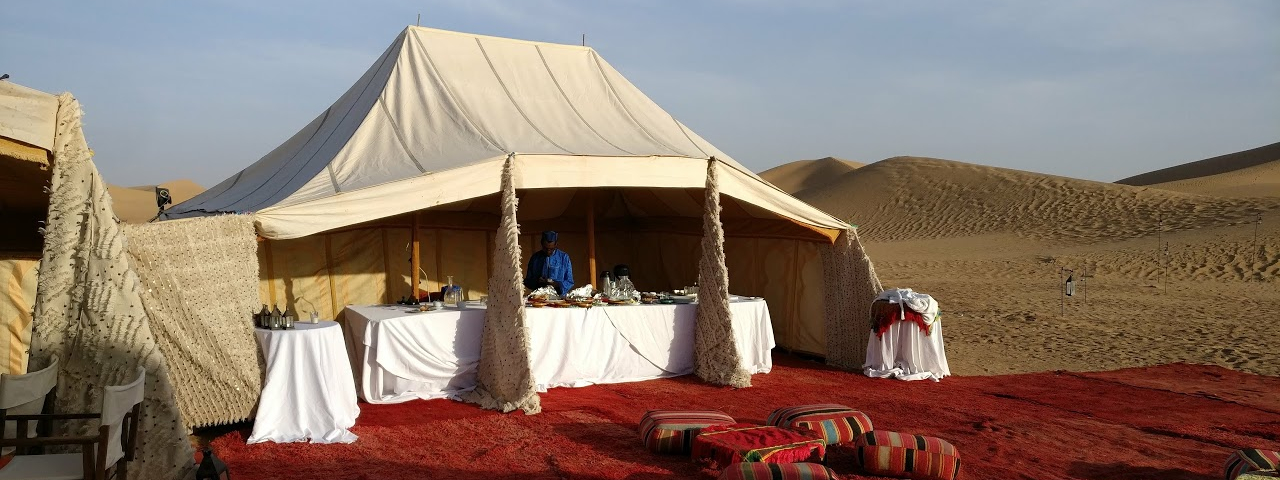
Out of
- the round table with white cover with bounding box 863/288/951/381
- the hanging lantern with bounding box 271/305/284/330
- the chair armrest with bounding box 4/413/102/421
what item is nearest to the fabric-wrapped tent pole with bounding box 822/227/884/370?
the round table with white cover with bounding box 863/288/951/381

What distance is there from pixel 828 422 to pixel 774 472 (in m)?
1.35

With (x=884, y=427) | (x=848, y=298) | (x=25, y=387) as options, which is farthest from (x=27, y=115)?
(x=848, y=298)

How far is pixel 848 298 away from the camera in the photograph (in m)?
8.10

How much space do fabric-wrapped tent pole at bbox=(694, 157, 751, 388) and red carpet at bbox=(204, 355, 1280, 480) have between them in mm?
157

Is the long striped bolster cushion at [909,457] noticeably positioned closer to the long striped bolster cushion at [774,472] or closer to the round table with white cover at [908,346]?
the long striped bolster cushion at [774,472]

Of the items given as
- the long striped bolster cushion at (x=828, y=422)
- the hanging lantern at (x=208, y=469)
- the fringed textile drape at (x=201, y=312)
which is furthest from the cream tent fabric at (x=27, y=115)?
the long striped bolster cushion at (x=828, y=422)

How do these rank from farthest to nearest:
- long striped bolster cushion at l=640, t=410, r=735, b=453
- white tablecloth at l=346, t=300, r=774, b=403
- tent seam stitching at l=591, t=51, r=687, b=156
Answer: tent seam stitching at l=591, t=51, r=687, b=156 < white tablecloth at l=346, t=300, r=774, b=403 < long striped bolster cushion at l=640, t=410, r=735, b=453

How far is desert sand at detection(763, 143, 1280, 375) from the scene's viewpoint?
9.52 meters

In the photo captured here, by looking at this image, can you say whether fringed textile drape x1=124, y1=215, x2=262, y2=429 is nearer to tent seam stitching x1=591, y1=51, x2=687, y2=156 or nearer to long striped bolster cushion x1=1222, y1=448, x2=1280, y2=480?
tent seam stitching x1=591, y1=51, x2=687, y2=156

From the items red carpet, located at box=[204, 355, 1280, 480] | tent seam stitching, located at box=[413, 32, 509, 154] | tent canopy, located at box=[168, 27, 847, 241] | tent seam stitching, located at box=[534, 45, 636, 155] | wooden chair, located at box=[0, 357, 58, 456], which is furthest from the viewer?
tent seam stitching, located at box=[534, 45, 636, 155]

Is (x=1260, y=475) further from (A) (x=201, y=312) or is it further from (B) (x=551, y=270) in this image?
(A) (x=201, y=312)

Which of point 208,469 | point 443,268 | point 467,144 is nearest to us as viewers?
point 208,469

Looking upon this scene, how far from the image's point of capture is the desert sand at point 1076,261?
952 cm

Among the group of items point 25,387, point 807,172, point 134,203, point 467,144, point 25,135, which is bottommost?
point 25,387
